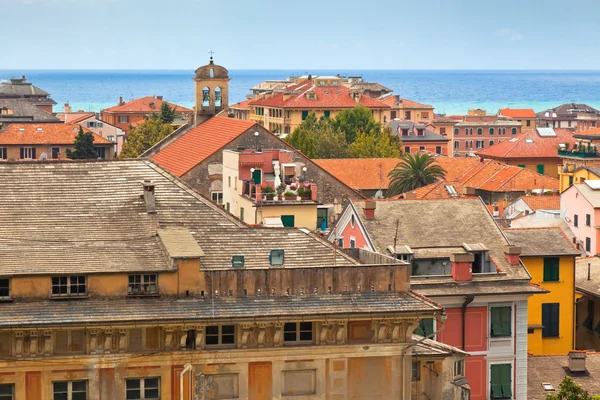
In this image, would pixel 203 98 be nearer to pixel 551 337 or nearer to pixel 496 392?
pixel 551 337

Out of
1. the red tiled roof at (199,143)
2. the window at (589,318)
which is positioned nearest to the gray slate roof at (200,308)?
the window at (589,318)

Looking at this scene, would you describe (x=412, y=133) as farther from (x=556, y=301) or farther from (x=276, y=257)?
(x=276, y=257)

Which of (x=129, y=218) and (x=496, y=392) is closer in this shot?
(x=129, y=218)

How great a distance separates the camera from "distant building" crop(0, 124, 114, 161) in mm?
128750

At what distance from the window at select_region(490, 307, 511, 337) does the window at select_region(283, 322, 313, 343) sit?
43.8 feet

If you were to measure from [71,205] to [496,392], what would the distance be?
14.9 m

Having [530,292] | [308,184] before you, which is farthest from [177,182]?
[308,184]

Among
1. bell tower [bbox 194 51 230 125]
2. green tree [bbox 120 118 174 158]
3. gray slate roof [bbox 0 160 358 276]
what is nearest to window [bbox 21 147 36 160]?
green tree [bbox 120 118 174 158]

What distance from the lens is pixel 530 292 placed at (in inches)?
1859

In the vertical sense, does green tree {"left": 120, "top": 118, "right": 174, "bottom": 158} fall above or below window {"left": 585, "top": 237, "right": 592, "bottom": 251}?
above

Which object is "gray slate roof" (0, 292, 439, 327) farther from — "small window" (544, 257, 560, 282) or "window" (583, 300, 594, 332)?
"window" (583, 300, 594, 332)

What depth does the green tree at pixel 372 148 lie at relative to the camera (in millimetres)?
123500

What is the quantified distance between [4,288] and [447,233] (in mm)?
20861

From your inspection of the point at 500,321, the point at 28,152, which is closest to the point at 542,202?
the point at 500,321
